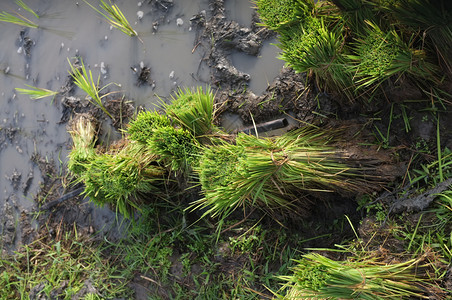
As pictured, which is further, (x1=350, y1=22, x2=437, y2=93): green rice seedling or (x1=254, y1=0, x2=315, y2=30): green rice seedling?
(x1=254, y1=0, x2=315, y2=30): green rice seedling

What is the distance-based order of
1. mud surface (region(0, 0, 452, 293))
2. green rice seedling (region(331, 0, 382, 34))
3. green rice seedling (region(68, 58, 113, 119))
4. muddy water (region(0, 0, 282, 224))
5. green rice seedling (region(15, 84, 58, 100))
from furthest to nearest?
green rice seedling (region(15, 84, 58, 100))
green rice seedling (region(68, 58, 113, 119))
muddy water (region(0, 0, 282, 224))
mud surface (region(0, 0, 452, 293))
green rice seedling (region(331, 0, 382, 34))

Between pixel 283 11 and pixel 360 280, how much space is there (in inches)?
46.9

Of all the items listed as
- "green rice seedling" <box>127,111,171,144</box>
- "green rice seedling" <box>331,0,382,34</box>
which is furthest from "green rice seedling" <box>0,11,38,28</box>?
"green rice seedling" <box>331,0,382,34</box>

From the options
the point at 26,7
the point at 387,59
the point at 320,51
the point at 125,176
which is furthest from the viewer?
the point at 26,7

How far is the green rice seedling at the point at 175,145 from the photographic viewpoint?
7.40 ft

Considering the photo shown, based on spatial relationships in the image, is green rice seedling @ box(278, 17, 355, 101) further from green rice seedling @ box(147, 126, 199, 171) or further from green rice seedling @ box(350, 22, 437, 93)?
green rice seedling @ box(147, 126, 199, 171)

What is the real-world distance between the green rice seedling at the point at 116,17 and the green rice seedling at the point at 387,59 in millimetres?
1460

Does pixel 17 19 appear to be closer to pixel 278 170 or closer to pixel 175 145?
pixel 175 145

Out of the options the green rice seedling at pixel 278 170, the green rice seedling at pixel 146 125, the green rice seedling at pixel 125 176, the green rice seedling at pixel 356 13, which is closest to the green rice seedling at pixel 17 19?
the green rice seedling at pixel 125 176

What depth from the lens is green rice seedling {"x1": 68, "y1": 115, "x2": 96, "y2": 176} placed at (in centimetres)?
261

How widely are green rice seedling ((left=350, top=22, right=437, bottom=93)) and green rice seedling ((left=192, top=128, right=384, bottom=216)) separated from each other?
36 centimetres

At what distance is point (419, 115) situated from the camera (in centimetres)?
198

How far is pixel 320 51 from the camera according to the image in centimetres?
194

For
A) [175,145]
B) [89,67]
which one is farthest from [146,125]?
[89,67]
